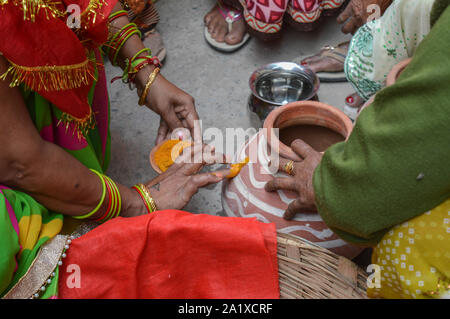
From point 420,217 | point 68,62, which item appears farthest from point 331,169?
point 68,62

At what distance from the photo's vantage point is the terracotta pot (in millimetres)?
1242

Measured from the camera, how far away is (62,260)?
1140mm

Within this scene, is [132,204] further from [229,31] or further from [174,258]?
[229,31]

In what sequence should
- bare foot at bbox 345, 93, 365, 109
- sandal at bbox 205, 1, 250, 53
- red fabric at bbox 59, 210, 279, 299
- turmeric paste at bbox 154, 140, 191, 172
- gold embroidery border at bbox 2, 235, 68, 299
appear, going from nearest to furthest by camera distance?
gold embroidery border at bbox 2, 235, 68, 299 → red fabric at bbox 59, 210, 279, 299 → turmeric paste at bbox 154, 140, 191, 172 → bare foot at bbox 345, 93, 365, 109 → sandal at bbox 205, 1, 250, 53

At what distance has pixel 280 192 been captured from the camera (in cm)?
126

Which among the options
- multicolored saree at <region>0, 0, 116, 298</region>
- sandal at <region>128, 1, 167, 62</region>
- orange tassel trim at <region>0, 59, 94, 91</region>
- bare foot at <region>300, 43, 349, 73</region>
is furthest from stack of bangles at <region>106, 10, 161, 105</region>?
bare foot at <region>300, 43, 349, 73</region>

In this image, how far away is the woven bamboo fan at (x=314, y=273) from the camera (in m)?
1.14

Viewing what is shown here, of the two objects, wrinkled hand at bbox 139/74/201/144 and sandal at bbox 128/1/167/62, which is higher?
wrinkled hand at bbox 139/74/201/144

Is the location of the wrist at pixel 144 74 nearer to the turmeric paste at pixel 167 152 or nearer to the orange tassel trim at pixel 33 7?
the turmeric paste at pixel 167 152

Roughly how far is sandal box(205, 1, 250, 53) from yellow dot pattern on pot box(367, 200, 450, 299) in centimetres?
184

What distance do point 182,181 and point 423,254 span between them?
0.79 meters

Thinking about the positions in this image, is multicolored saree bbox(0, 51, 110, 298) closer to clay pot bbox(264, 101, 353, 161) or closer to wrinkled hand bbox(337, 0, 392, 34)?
clay pot bbox(264, 101, 353, 161)

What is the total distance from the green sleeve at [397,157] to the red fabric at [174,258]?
0.88ft

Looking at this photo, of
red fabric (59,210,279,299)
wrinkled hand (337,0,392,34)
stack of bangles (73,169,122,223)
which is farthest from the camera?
wrinkled hand (337,0,392,34)
